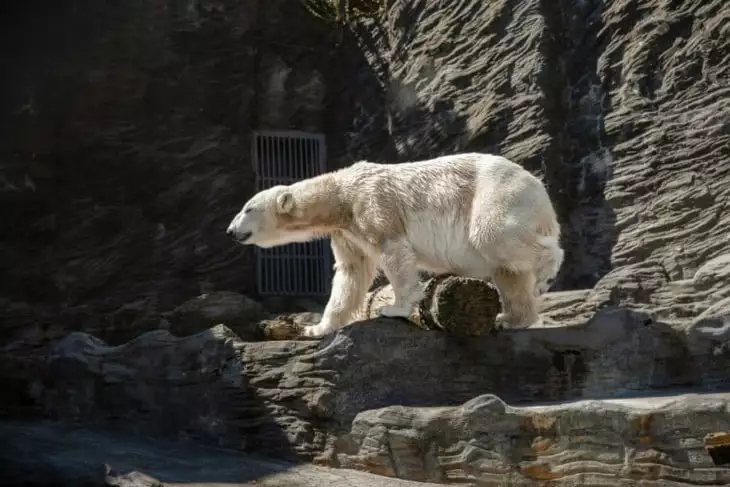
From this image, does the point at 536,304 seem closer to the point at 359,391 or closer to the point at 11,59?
the point at 359,391

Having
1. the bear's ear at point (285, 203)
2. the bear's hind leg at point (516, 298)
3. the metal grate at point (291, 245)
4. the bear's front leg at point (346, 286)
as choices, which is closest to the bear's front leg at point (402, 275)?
the bear's front leg at point (346, 286)

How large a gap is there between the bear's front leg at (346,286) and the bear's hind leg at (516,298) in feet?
3.21

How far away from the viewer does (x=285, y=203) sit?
20.6ft

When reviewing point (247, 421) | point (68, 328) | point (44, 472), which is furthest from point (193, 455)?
point (68, 328)

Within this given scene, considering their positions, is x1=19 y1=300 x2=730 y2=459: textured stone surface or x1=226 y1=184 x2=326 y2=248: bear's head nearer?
x1=19 y1=300 x2=730 y2=459: textured stone surface

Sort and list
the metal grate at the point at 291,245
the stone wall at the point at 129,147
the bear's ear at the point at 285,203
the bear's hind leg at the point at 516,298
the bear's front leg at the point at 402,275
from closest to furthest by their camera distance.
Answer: the bear's front leg at the point at 402,275, the bear's hind leg at the point at 516,298, the bear's ear at the point at 285,203, the stone wall at the point at 129,147, the metal grate at the point at 291,245

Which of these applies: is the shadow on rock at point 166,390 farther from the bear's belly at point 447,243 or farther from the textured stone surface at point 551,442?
the bear's belly at point 447,243

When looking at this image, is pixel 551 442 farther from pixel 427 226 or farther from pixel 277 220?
pixel 277 220

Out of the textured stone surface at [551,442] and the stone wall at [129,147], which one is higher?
the stone wall at [129,147]

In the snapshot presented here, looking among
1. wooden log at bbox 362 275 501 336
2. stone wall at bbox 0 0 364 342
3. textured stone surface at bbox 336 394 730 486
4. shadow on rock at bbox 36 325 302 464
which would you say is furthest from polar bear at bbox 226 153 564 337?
stone wall at bbox 0 0 364 342

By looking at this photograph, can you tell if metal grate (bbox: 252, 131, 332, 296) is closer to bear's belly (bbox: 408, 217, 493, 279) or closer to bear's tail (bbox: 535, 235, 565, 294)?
bear's belly (bbox: 408, 217, 493, 279)

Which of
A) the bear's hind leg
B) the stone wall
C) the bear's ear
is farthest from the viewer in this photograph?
the stone wall

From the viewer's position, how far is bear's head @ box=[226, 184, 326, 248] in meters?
6.28

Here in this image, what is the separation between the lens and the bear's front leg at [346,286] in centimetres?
629
